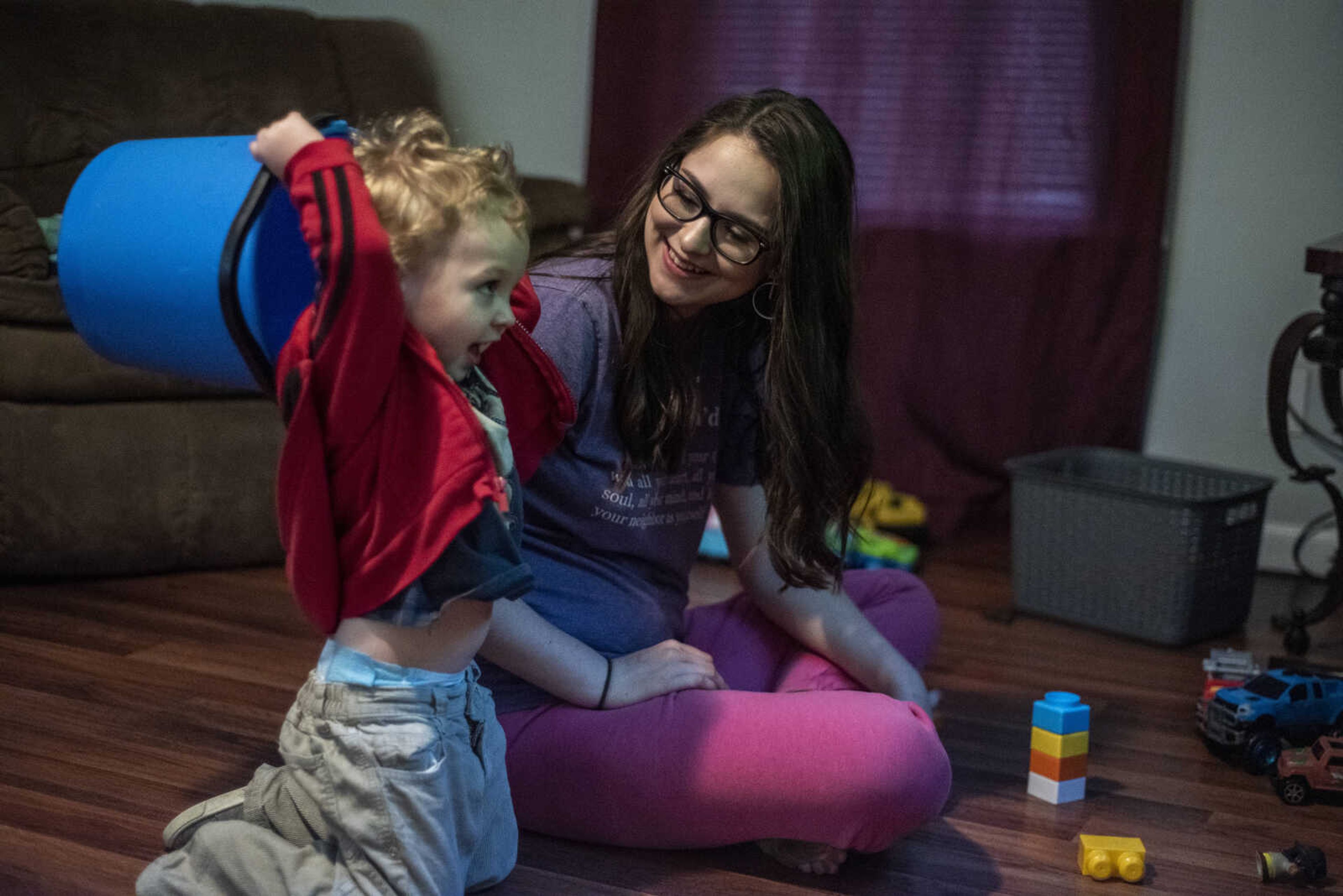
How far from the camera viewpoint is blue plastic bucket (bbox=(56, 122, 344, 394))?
3.43 ft

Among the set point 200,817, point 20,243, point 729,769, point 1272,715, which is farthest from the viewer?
point 20,243

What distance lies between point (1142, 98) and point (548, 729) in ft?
6.37

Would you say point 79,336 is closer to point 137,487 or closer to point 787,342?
point 137,487

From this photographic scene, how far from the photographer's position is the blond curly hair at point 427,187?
3.32ft

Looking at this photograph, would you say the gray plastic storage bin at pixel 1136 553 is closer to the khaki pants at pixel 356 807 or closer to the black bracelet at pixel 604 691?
the black bracelet at pixel 604 691

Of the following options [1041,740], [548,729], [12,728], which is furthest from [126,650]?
[1041,740]

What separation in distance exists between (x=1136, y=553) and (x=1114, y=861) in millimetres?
905

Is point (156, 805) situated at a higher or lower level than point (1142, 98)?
lower

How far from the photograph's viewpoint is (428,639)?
1.10 metres

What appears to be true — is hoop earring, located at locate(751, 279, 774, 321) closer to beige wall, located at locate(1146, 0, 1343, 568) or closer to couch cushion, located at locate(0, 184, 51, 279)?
couch cushion, located at locate(0, 184, 51, 279)

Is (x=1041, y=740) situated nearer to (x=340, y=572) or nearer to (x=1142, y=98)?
(x=340, y=572)

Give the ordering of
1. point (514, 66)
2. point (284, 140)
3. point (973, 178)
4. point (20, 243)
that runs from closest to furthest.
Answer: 1. point (284, 140)
2. point (20, 243)
3. point (973, 178)
4. point (514, 66)

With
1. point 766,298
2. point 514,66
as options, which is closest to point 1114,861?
point 766,298

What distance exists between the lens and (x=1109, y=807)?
5.18 feet
